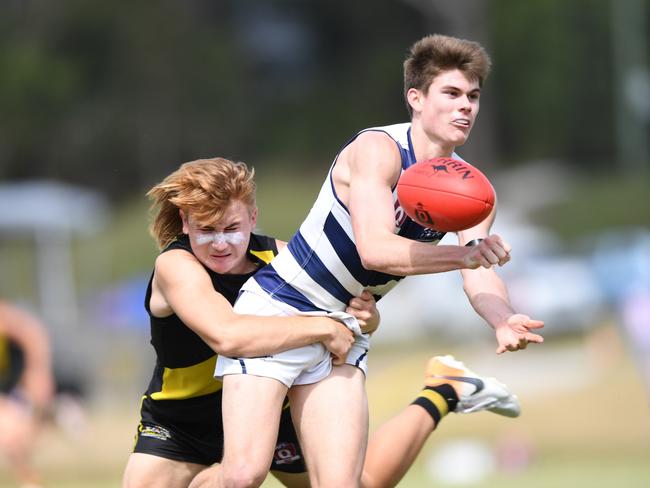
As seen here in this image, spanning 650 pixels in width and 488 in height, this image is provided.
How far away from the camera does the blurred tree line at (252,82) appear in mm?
34031

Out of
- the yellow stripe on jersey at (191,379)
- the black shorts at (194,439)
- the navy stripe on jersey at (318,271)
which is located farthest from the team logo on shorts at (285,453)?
the navy stripe on jersey at (318,271)

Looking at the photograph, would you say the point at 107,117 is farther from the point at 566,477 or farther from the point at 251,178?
the point at 251,178

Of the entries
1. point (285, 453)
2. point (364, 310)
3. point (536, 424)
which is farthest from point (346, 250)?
point (536, 424)

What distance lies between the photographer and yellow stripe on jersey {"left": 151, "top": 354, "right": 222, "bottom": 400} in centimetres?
546

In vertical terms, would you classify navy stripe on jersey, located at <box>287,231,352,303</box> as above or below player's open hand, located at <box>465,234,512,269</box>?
below

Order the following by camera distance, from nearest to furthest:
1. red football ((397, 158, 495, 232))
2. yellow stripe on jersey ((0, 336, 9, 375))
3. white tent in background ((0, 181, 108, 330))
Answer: red football ((397, 158, 495, 232)) < yellow stripe on jersey ((0, 336, 9, 375)) < white tent in background ((0, 181, 108, 330))

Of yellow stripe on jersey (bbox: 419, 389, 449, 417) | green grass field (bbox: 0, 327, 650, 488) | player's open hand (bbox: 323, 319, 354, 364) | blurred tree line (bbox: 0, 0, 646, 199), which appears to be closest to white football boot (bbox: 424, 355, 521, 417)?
yellow stripe on jersey (bbox: 419, 389, 449, 417)

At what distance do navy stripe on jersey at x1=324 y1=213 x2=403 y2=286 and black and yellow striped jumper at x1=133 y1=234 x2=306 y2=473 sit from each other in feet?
1.56

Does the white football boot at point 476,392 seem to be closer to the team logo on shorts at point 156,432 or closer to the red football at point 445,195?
the team logo on shorts at point 156,432

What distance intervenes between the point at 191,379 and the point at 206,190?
32.6 inches

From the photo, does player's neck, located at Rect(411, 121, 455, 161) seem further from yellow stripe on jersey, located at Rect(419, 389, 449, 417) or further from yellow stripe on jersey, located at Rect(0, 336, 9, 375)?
yellow stripe on jersey, located at Rect(0, 336, 9, 375)

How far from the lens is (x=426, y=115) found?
5090 mm

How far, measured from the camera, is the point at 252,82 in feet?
129

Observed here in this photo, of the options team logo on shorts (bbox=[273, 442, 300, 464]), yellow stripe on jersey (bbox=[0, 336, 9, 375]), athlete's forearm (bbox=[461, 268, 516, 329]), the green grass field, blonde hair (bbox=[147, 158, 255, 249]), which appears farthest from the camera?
yellow stripe on jersey (bbox=[0, 336, 9, 375])
